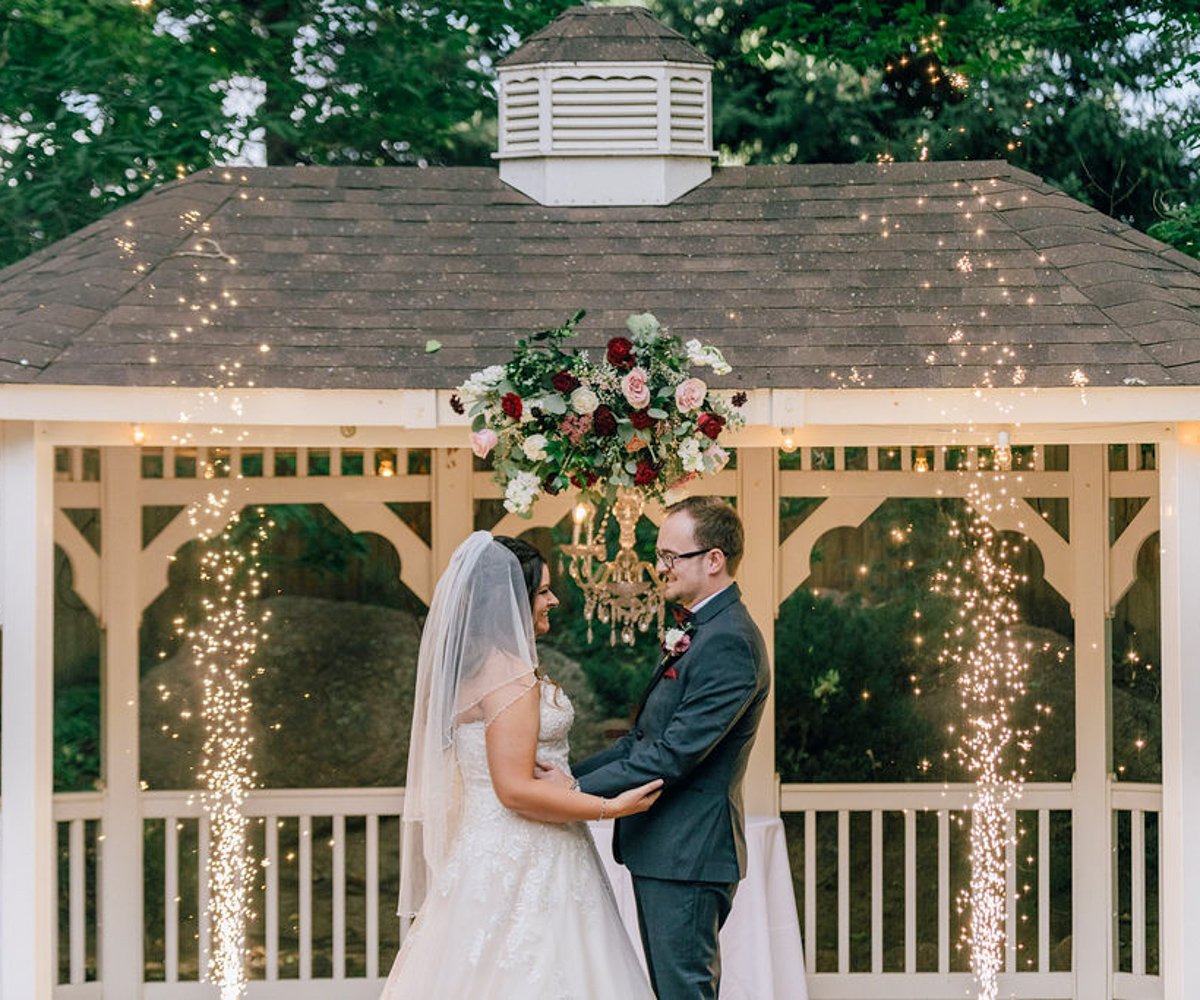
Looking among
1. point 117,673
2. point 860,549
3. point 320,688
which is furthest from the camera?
point 860,549

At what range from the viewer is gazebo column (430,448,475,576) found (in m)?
6.86

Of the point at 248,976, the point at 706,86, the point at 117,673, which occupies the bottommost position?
the point at 248,976

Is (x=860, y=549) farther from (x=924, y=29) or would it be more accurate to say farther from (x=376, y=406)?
(x=376, y=406)

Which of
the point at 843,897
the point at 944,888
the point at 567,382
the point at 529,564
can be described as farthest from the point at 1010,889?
the point at 529,564

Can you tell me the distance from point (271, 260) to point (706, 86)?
6.63 feet

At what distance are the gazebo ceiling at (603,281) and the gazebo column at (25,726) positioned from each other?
359 millimetres

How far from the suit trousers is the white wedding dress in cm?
7

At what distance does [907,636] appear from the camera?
10.8 m

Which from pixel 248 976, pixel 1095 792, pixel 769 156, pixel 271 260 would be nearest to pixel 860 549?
pixel 769 156

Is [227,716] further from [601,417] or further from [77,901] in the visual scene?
[601,417]

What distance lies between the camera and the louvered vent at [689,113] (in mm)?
6668

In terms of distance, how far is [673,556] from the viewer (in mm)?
4480

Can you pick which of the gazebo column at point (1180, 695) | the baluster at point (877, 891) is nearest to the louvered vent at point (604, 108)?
the gazebo column at point (1180, 695)

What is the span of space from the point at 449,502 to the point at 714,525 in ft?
8.62
